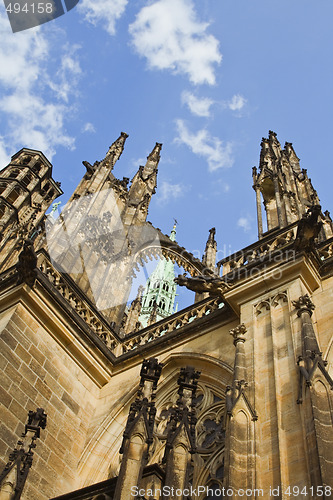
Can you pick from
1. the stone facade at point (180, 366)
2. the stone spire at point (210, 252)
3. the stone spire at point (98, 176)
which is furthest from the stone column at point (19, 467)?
the stone spire at point (210, 252)

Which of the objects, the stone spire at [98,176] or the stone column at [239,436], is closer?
the stone column at [239,436]

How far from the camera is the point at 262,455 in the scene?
576 centimetres

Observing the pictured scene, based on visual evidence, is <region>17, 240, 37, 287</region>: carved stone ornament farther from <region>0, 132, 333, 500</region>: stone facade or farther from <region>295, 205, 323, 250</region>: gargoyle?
<region>295, 205, 323, 250</region>: gargoyle

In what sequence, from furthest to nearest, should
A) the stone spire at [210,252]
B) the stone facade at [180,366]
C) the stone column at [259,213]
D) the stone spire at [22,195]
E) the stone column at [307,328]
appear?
the stone spire at [22,195] → the stone spire at [210,252] → the stone column at [259,213] → the stone column at [307,328] → the stone facade at [180,366]

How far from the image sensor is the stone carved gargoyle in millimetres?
8875

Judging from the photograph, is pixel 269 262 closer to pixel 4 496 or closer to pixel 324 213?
Result: pixel 4 496

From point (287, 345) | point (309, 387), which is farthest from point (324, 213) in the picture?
point (309, 387)

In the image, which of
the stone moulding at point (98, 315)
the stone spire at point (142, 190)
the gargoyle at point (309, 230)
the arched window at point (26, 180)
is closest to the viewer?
the gargoyle at point (309, 230)

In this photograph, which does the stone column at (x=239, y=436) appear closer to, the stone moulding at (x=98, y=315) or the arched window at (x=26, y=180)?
the stone moulding at (x=98, y=315)

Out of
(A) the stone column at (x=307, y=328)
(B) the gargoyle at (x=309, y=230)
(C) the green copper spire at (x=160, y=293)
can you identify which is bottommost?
(A) the stone column at (x=307, y=328)

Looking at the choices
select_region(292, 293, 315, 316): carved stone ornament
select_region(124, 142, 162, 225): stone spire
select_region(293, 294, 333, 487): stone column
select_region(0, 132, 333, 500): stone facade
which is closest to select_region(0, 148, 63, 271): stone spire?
select_region(124, 142, 162, 225): stone spire

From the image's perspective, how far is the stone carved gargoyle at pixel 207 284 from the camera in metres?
8.88

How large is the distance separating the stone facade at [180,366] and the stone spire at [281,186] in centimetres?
5

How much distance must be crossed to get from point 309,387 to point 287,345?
1.12 meters
